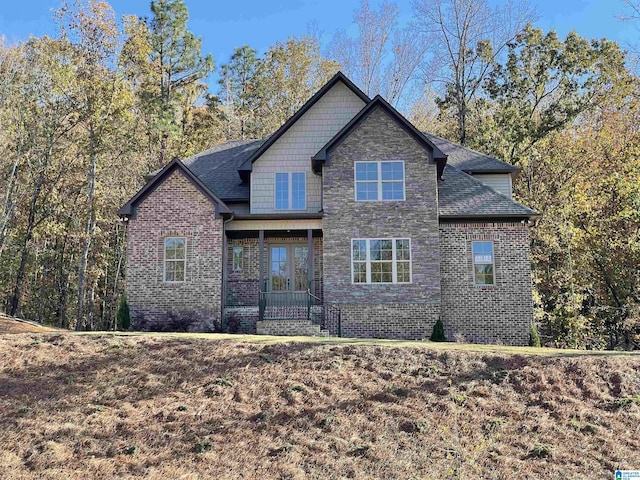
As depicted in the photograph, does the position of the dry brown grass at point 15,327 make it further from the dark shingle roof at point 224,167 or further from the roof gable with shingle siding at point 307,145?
the roof gable with shingle siding at point 307,145

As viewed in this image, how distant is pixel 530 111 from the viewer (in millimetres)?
28156

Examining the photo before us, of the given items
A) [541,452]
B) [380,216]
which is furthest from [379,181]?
[541,452]

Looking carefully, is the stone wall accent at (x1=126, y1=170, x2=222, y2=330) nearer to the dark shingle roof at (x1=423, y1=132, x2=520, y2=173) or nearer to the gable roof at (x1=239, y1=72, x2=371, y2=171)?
the gable roof at (x1=239, y1=72, x2=371, y2=171)

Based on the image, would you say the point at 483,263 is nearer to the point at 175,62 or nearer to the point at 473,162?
the point at 473,162

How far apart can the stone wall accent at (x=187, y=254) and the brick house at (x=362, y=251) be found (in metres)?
0.03

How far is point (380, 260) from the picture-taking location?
747 inches

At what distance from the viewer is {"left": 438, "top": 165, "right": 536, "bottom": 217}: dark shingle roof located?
19.2m

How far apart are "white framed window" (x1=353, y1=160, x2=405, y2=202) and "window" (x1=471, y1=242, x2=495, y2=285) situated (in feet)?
A: 9.89

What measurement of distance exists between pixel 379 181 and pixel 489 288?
15.9ft

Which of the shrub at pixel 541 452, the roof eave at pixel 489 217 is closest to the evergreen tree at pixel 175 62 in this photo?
the roof eave at pixel 489 217

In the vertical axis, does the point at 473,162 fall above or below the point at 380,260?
above

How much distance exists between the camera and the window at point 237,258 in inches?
800

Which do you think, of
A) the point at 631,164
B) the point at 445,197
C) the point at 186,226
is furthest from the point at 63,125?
the point at 631,164

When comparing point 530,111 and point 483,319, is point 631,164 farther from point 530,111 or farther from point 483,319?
point 483,319
